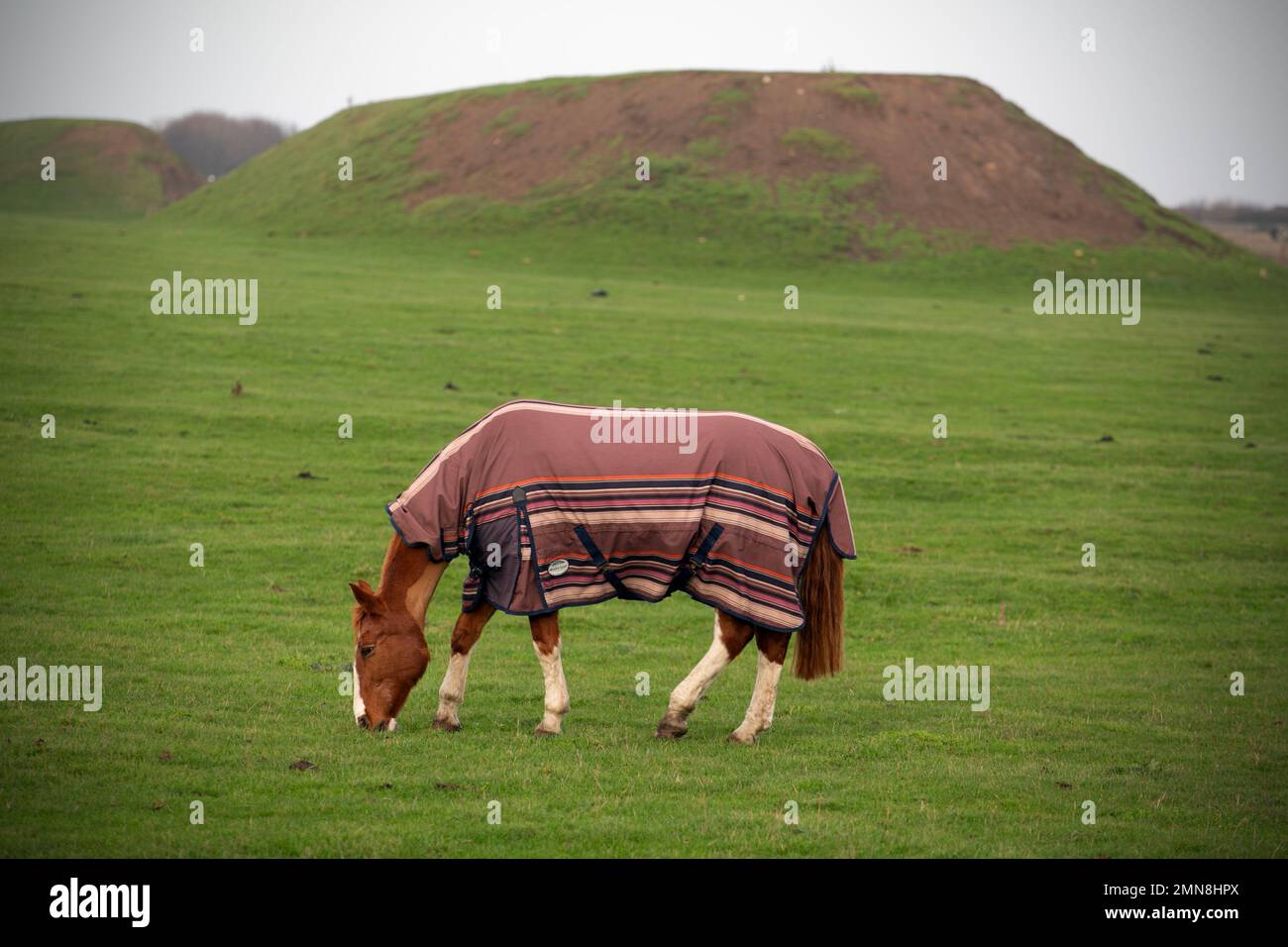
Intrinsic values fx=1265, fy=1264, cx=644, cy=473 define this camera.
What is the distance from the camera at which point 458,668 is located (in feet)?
31.8

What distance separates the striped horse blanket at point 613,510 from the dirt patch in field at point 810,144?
159ft

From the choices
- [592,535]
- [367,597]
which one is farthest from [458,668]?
[592,535]

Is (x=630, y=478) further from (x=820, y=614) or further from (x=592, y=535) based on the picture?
(x=820, y=614)

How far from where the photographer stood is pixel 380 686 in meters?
9.24

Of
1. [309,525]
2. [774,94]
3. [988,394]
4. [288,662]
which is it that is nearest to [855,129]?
Answer: [774,94]

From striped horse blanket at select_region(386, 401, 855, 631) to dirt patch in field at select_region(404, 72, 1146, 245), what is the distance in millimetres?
48588

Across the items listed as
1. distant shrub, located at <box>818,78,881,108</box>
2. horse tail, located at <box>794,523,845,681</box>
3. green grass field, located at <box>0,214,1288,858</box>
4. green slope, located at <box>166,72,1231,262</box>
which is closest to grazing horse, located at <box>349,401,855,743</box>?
horse tail, located at <box>794,523,845,681</box>

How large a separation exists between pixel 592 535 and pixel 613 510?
9.4 inches

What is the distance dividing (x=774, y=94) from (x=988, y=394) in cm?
4220

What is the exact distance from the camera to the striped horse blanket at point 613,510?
30.2ft

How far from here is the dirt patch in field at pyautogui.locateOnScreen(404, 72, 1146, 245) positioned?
193ft

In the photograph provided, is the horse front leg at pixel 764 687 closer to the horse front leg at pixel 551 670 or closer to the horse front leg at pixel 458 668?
the horse front leg at pixel 551 670

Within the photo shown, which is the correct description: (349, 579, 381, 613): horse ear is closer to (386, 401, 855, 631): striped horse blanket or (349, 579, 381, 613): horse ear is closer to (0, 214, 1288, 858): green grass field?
(386, 401, 855, 631): striped horse blanket

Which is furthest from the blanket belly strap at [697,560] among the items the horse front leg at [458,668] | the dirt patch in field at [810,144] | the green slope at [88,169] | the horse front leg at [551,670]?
the green slope at [88,169]
